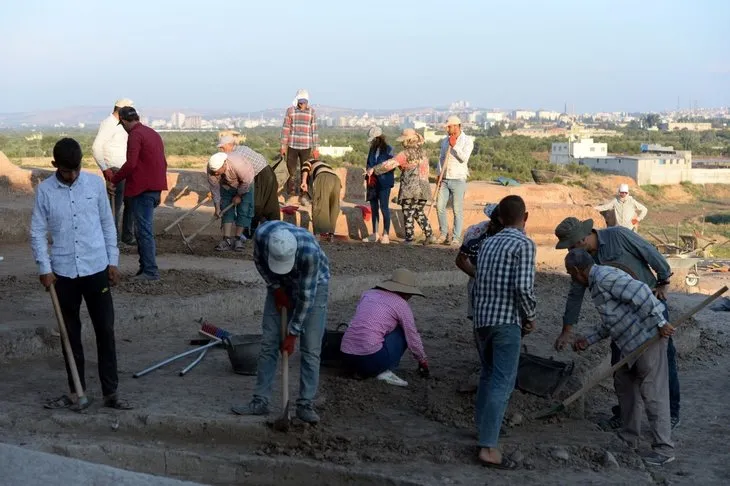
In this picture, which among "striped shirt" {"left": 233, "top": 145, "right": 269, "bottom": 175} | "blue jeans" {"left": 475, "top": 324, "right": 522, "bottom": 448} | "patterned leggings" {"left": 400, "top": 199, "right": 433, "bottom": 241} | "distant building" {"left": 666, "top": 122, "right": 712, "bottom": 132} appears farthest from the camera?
"distant building" {"left": 666, "top": 122, "right": 712, "bottom": 132}

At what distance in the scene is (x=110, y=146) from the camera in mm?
11102

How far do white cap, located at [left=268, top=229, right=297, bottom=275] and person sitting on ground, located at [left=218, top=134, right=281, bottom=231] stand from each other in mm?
5369

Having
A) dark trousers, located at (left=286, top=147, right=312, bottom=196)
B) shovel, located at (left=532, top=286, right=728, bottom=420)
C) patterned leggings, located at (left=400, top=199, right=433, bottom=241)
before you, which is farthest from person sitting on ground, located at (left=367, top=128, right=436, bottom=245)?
shovel, located at (left=532, top=286, right=728, bottom=420)

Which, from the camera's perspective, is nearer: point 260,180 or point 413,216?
Answer: point 260,180

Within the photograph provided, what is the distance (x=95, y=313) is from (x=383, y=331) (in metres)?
1.98

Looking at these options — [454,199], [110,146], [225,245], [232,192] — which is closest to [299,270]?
[232,192]

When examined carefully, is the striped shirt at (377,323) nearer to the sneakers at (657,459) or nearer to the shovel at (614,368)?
the shovel at (614,368)

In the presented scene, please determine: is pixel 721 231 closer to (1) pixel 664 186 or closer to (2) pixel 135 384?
(1) pixel 664 186

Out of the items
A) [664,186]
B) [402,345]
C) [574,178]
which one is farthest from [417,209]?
[664,186]

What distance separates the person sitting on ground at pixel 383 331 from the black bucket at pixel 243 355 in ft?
2.07

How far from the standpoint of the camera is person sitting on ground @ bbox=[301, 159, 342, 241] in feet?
38.7

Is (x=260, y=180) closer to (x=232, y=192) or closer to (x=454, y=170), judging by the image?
(x=232, y=192)

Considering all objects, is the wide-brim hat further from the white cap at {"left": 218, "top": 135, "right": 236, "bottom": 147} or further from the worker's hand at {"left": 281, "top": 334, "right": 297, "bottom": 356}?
the white cap at {"left": 218, "top": 135, "right": 236, "bottom": 147}

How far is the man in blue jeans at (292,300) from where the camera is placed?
5.41 metres
